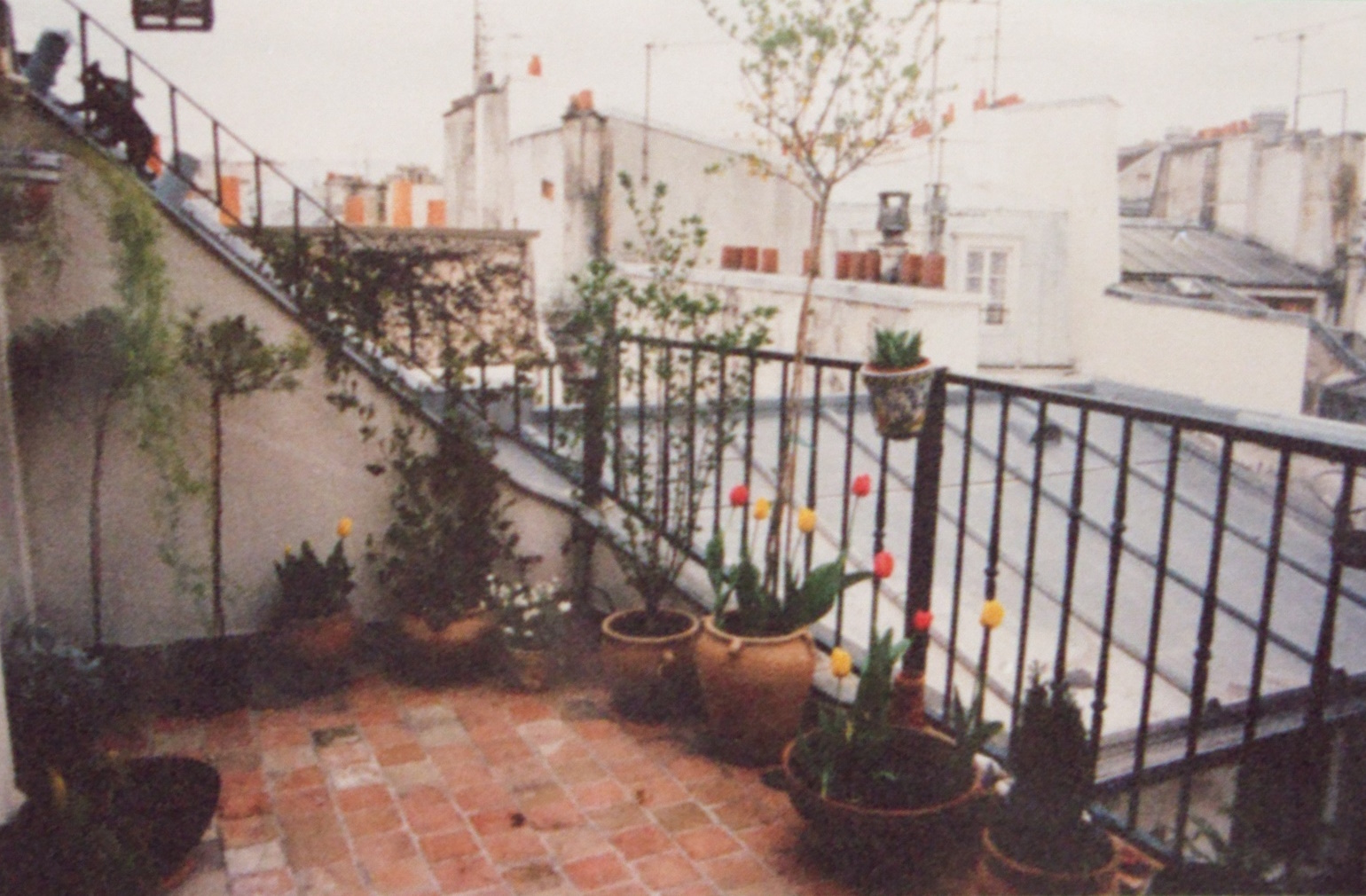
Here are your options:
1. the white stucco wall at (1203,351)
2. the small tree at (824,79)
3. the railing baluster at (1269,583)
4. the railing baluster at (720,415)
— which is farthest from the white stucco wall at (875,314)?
the railing baluster at (1269,583)

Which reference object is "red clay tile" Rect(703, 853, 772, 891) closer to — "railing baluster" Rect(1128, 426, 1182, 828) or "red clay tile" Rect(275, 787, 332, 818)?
"railing baluster" Rect(1128, 426, 1182, 828)

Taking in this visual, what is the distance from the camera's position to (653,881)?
2398 mm

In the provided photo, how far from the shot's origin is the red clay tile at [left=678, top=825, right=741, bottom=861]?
8.27ft

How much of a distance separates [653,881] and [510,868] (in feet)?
1.16

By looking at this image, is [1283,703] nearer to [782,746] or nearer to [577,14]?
[782,746]

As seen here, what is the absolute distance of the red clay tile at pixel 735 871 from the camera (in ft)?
7.84

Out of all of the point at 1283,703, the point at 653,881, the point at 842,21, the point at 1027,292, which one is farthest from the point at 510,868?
the point at 1027,292

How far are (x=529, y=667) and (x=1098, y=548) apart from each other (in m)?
3.21

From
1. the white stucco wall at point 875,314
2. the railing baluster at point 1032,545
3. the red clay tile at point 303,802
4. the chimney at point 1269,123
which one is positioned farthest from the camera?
the chimney at point 1269,123

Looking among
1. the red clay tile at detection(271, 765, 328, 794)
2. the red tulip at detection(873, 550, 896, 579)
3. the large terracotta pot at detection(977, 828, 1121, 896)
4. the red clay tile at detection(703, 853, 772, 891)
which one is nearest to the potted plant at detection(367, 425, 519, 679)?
the red clay tile at detection(271, 765, 328, 794)

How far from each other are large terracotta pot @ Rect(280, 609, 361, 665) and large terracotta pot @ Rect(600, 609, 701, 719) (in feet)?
3.13

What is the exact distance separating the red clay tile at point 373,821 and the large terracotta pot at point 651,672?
0.83 metres

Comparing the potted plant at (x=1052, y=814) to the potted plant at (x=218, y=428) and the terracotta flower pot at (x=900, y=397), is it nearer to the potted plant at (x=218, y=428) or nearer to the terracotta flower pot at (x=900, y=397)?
the terracotta flower pot at (x=900, y=397)

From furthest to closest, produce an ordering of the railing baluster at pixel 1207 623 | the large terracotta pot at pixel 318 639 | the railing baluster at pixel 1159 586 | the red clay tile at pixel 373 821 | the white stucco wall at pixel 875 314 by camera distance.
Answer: the white stucco wall at pixel 875 314, the large terracotta pot at pixel 318 639, the red clay tile at pixel 373 821, the railing baluster at pixel 1159 586, the railing baluster at pixel 1207 623
